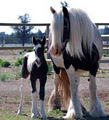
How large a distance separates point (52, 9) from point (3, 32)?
5588 mm

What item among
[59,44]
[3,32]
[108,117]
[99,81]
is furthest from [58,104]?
[3,32]

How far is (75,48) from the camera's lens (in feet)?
20.3

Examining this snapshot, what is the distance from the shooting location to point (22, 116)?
6.61 metres

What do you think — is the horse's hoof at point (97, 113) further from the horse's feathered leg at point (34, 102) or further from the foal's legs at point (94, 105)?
the horse's feathered leg at point (34, 102)

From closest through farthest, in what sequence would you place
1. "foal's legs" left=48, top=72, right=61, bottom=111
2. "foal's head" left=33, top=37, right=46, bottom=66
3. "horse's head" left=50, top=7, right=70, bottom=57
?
"horse's head" left=50, top=7, right=70, bottom=57 < "foal's head" left=33, top=37, right=46, bottom=66 < "foal's legs" left=48, top=72, right=61, bottom=111

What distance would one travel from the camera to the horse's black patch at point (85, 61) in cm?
642

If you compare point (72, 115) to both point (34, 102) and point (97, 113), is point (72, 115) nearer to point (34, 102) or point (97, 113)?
point (97, 113)

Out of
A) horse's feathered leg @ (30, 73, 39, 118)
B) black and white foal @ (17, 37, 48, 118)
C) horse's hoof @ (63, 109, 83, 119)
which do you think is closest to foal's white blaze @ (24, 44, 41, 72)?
black and white foal @ (17, 37, 48, 118)

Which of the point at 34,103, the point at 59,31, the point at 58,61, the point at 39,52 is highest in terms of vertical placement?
the point at 59,31

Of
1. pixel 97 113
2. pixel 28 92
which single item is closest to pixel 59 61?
pixel 97 113

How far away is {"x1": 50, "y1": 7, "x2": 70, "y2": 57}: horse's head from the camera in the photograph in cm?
590

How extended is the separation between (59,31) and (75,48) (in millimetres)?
438

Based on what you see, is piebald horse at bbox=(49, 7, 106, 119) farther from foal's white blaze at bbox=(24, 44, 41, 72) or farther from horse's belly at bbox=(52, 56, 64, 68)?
foal's white blaze at bbox=(24, 44, 41, 72)

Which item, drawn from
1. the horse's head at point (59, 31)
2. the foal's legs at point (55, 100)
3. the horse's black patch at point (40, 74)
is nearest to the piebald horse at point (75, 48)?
the horse's head at point (59, 31)
